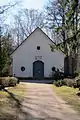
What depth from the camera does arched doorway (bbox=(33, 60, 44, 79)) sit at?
51.4 metres

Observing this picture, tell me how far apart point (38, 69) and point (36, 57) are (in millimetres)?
1989

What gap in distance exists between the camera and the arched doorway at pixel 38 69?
169ft

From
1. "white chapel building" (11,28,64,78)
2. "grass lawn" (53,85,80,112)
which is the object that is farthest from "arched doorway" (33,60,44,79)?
"grass lawn" (53,85,80,112)

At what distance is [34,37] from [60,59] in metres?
5.58

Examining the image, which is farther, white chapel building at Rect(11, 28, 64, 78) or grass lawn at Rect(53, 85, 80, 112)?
white chapel building at Rect(11, 28, 64, 78)

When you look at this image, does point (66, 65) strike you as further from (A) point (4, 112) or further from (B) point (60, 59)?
(A) point (4, 112)

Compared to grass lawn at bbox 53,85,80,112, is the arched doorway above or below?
above

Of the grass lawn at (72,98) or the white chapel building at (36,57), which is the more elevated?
the white chapel building at (36,57)

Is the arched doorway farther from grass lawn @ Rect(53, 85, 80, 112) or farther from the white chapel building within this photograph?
grass lawn @ Rect(53, 85, 80, 112)

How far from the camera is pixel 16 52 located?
52000 millimetres

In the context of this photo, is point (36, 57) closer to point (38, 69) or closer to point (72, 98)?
point (38, 69)

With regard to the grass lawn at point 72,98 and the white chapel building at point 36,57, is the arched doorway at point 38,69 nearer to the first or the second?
the white chapel building at point 36,57

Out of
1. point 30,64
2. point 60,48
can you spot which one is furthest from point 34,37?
point 60,48

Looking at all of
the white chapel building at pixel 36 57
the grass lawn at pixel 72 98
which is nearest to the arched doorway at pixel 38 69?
the white chapel building at pixel 36 57
